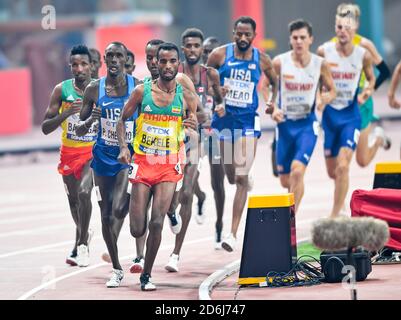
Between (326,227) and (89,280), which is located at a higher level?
(326,227)

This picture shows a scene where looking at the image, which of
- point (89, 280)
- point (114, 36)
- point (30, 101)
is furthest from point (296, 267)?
point (114, 36)

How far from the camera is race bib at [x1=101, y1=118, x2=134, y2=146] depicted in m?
15.0

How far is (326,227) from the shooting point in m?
12.1

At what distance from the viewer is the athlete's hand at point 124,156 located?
1423cm

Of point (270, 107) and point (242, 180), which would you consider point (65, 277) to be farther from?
point (270, 107)

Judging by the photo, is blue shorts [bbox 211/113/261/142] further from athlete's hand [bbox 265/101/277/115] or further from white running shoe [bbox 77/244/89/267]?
white running shoe [bbox 77/244/89/267]

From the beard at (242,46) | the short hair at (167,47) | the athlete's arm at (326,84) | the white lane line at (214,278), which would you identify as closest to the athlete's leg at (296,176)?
the athlete's arm at (326,84)

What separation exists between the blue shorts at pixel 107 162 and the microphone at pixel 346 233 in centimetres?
342

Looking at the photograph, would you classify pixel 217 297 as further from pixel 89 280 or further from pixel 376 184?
pixel 376 184

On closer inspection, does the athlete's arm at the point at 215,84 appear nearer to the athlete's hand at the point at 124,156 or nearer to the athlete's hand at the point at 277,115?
the athlete's hand at the point at 277,115

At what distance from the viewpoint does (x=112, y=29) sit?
43.7 m

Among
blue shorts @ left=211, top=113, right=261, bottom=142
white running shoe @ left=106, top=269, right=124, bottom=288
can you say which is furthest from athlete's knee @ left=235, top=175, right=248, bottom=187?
white running shoe @ left=106, top=269, right=124, bottom=288

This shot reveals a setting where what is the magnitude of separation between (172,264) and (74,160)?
5.50 ft
